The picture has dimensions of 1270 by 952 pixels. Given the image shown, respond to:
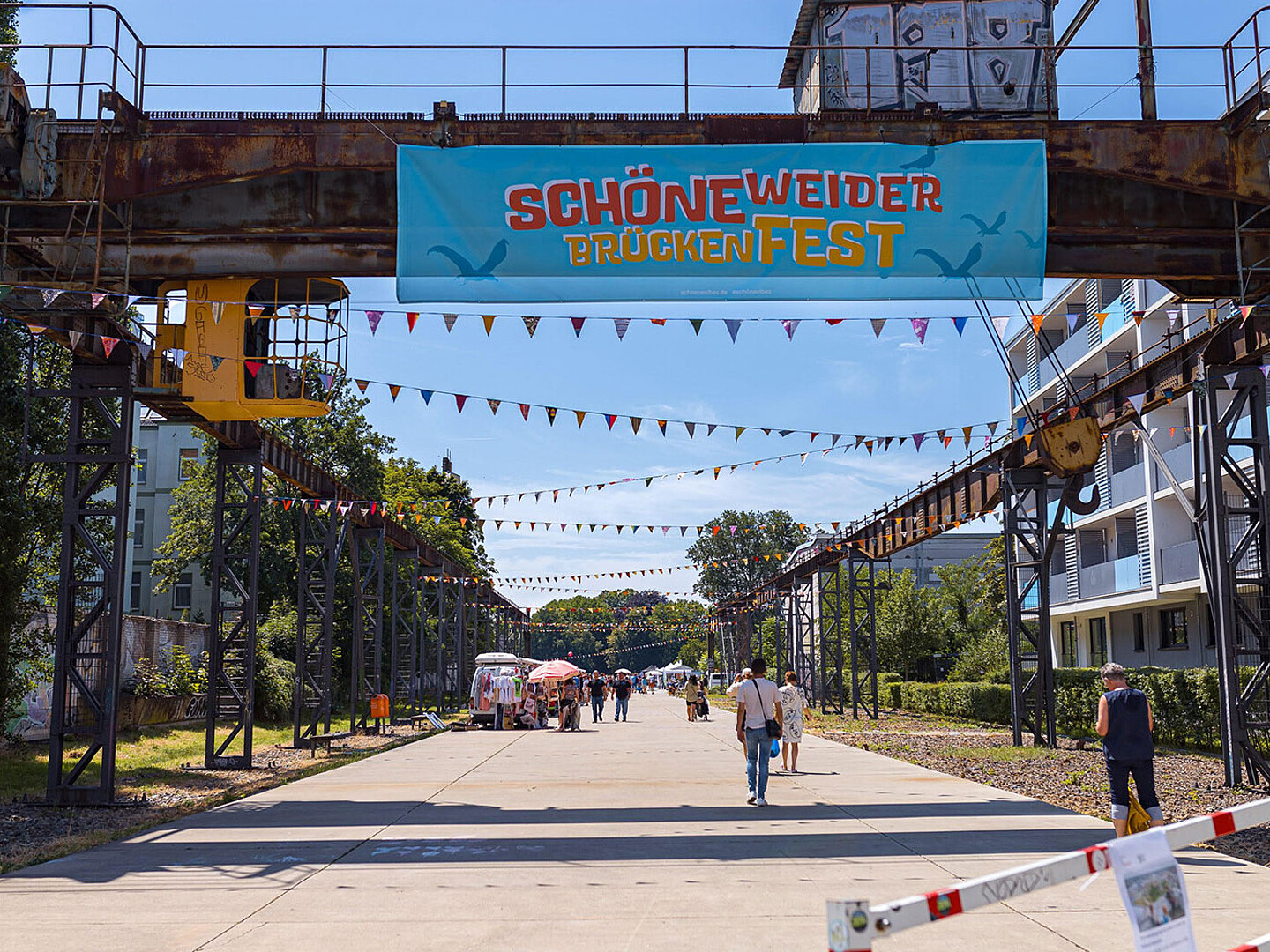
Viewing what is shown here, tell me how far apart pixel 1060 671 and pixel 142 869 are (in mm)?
23460

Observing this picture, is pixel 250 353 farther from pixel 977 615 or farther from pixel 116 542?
pixel 977 615

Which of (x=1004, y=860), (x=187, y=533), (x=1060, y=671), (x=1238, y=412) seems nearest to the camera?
(x=1004, y=860)

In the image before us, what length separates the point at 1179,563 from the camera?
108 feet

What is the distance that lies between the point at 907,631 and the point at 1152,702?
31047mm

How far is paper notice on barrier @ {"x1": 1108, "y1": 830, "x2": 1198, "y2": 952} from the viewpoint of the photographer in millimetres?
3949

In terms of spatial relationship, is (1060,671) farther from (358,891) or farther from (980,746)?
(358,891)

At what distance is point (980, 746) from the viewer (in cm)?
2434

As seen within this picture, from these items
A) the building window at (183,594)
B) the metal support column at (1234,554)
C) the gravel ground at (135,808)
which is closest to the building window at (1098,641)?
the metal support column at (1234,554)

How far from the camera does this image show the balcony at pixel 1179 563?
3216 cm

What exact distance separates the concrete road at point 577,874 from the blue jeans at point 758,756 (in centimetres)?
37

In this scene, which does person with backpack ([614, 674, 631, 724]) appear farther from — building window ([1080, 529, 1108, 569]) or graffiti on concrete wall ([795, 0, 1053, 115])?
graffiti on concrete wall ([795, 0, 1053, 115])

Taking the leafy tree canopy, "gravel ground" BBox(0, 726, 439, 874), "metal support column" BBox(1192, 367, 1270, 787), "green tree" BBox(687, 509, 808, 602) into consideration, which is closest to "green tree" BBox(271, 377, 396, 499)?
"gravel ground" BBox(0, 726, 439, 874)

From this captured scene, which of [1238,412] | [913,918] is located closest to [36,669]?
[1238,412]

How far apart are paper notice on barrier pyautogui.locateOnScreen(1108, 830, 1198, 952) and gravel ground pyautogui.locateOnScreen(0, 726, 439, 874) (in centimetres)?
947
